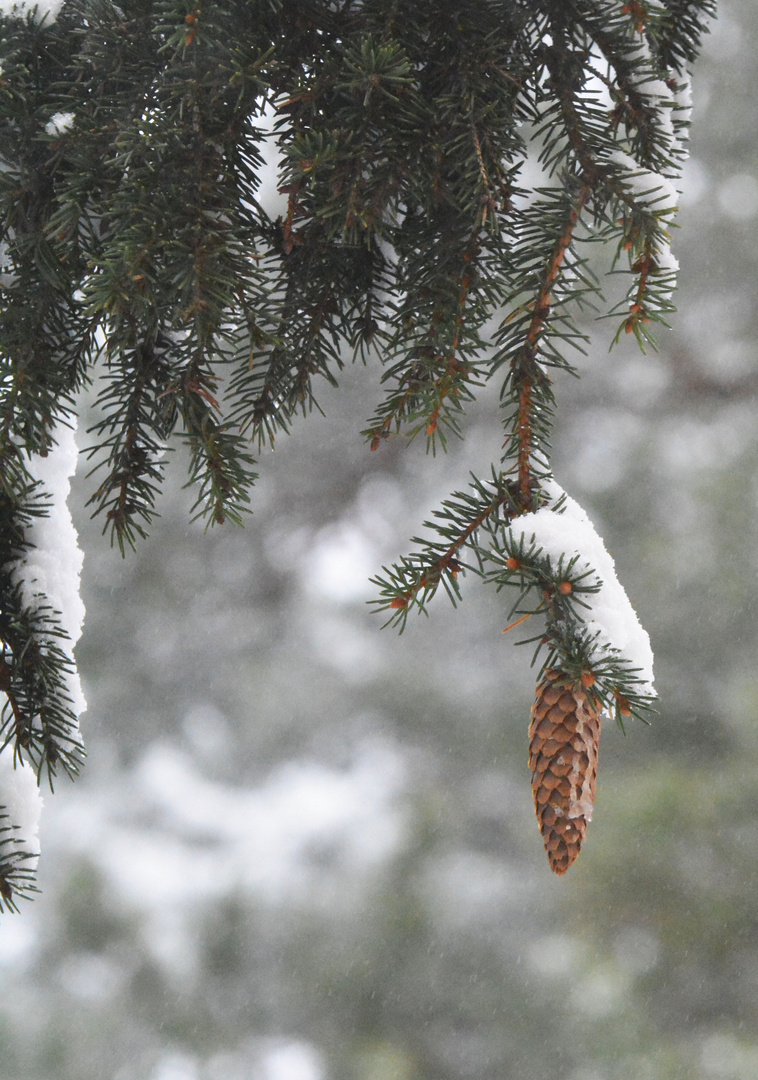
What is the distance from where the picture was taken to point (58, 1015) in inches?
95.7

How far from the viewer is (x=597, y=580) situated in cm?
37

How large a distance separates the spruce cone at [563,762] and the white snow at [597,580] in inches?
1.1

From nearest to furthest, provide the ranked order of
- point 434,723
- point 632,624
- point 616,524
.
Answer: point 632,624 → point 616,524 → point 434,723

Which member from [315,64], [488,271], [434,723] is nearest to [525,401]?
[488,271]

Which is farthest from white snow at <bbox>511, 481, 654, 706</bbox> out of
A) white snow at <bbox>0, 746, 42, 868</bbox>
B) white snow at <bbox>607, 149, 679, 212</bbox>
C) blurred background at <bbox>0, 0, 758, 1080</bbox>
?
blurred background at <bbox>0, 0, 758, 1080</bbox>

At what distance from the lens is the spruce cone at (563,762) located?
391 mm

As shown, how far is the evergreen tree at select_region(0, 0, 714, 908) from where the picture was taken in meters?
0.36

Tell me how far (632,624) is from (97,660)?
7.61 feet

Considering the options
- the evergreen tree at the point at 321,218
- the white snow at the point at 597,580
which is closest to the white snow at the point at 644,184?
the evergreen tree at the point at 321,218

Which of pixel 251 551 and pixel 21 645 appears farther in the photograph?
pixel 251 551

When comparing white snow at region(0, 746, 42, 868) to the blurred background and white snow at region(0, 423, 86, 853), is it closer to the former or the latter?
white snow at region(0, 423, 86, 853)

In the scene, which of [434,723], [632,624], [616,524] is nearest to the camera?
[632,624]

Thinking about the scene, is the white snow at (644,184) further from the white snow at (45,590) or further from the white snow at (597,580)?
the white snow at (45,590)

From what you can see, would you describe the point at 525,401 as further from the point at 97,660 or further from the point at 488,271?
the point at 97,660
